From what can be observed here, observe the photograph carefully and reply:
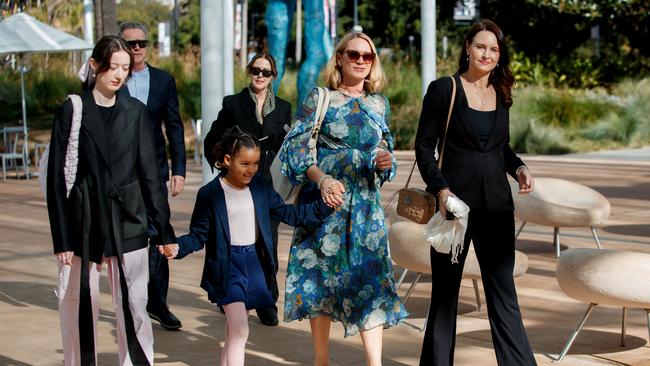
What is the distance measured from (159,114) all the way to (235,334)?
7.53ft

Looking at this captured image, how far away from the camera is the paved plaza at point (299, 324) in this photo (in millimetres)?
7191

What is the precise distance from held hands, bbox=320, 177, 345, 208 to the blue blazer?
7cm

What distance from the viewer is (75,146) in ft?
19.2

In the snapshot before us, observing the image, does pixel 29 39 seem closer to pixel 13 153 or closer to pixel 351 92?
pixel 13 153

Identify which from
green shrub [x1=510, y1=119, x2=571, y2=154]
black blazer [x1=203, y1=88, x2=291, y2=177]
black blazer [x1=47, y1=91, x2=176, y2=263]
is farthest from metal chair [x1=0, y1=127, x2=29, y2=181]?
black blazer [x1=47, y1=91, x2=176, y2=263]

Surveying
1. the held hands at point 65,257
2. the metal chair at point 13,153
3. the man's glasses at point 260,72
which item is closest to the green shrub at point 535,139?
the metal chair at point 13,153

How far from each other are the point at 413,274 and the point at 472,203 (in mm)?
4269

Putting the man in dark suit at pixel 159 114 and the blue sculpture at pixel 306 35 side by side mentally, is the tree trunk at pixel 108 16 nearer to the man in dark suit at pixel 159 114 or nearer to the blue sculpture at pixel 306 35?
the blue sculpture at pixel 306 35

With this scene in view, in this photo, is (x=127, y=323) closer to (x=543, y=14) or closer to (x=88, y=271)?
(x=88, y=271)

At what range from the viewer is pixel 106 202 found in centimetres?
588

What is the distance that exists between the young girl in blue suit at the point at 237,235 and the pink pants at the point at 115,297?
7.2 inches

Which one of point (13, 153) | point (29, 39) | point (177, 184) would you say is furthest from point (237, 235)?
point (13, 153)

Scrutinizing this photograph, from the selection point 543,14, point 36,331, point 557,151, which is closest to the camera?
point 36,331

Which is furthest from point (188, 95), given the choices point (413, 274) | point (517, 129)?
point (413, 274)
